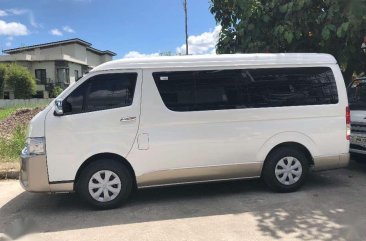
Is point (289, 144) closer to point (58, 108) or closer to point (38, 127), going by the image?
point (58, 108)

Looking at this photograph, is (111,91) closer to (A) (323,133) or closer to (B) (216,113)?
(B) (216,113)

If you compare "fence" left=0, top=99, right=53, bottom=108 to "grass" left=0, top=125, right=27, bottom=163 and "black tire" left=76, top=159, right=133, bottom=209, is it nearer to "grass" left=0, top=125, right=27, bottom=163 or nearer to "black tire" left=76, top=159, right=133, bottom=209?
"grass" left=0, top=125, right=27, bottom=163

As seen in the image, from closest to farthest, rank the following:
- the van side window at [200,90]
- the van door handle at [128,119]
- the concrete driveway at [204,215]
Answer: the concrete driveway at [204,215] < the van door handle at [128,119] < the van side window at [200,90]

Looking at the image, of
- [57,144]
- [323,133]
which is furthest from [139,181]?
[323,133]

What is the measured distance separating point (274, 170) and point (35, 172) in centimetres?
340

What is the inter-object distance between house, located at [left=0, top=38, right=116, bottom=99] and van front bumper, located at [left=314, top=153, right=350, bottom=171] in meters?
46.2


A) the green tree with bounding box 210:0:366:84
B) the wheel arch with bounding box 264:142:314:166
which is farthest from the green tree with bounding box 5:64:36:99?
the wheel arch with bounding box 264:142:314:166

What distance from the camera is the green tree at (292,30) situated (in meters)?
9.44

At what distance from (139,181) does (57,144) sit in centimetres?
122

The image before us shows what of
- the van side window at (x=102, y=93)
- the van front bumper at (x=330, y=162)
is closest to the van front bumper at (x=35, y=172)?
the van side window at (x=102, y=93)

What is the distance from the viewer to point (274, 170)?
7.18 metres

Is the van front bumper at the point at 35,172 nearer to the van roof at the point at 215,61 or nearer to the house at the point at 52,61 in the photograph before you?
the van roof at the point at 215,61

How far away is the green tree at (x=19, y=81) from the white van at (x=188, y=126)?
1722 inches

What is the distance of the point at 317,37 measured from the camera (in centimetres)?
1012
